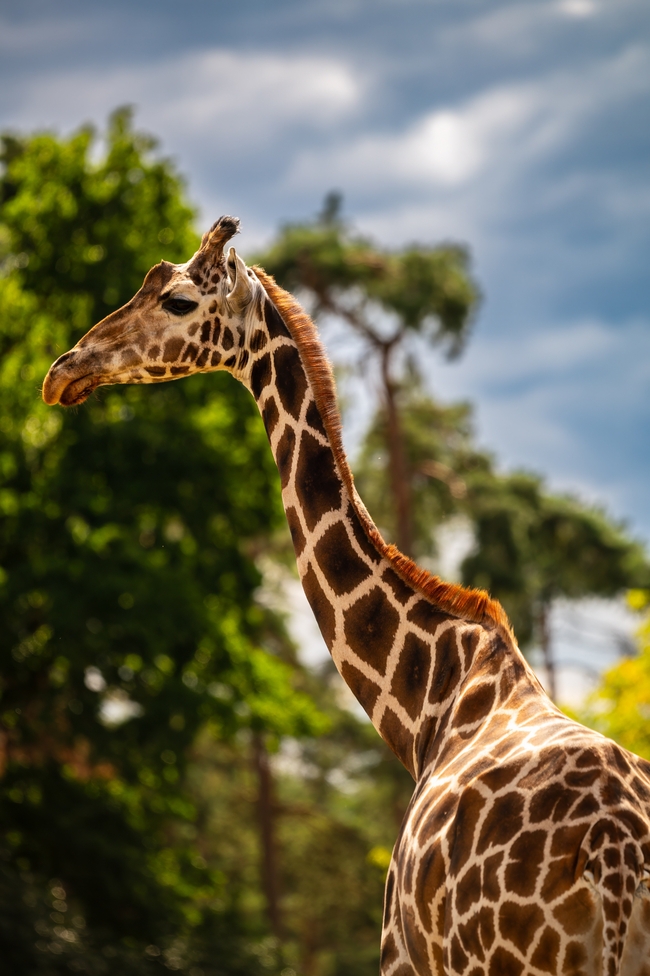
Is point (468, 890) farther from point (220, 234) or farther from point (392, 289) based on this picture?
point (392, 289)

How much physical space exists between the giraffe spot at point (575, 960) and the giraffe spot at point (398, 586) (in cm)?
168

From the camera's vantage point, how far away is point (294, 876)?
103 feet

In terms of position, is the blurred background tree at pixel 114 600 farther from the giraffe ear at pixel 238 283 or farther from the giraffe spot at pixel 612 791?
the giraffe spot at pixel 612 791

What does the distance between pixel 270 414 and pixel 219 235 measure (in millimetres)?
881

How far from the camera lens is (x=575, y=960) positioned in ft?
11.4

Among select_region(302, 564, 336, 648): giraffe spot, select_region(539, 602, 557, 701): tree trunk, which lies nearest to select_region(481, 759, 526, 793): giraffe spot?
select_region(302, 564, 336, 648): giraffe spot

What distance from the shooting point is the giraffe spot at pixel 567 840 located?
3.55 metres

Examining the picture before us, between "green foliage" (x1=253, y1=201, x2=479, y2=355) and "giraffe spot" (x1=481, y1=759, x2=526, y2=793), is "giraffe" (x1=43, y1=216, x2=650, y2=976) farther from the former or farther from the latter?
"green foliage" (x1=253, y1=201, x2=479, y2=355)

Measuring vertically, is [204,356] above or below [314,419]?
above

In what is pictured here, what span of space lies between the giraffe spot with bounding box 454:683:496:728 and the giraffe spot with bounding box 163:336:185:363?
218cm

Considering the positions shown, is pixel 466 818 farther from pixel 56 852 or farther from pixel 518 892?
pixel 56 852

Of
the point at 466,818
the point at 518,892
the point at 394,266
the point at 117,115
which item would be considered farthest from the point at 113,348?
the point at 394,266

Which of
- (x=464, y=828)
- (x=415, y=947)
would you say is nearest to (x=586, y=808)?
(x=464, y=828)

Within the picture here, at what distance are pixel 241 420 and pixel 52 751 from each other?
6077 mm
